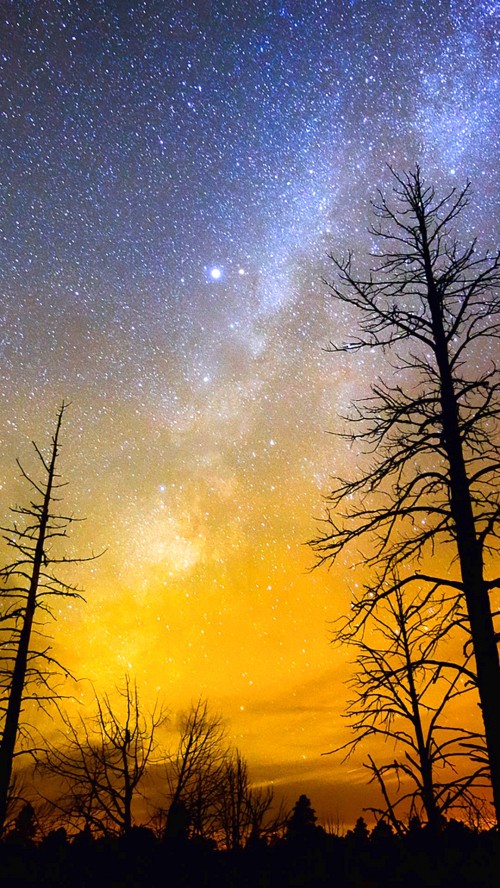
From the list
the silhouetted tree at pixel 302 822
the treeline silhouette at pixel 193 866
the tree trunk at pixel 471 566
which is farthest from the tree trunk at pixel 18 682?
the silhouetted tree at pixel 302 822

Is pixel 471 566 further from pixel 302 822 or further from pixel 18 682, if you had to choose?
pixel 302 822

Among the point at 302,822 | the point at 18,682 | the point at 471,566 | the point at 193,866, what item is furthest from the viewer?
the point at 302,822

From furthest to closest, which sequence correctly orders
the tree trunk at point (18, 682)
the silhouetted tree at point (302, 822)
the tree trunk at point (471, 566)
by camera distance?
the silhouetted tree at point (302, 822) → the tree trunk at point (18, 682) → the tree trunk at point (471, 566)

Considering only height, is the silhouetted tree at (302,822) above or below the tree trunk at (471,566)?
below

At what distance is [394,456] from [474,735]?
3.28 metres

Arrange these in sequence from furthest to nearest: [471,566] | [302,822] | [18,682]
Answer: [302,822]
[18,682]
[471,566]

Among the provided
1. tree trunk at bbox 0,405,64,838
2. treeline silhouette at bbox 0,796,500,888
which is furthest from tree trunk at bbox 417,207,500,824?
tree trunk at bbox 0,405,64,838

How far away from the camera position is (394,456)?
723 cm

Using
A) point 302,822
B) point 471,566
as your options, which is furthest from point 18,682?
point 302,822

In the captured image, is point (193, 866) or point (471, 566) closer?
point (471, 566)

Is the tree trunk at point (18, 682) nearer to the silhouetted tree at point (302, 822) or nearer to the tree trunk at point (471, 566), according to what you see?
the tree trunk at point (471, 566)

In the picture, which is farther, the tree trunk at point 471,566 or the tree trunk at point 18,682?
the tree trunk at point 18,682

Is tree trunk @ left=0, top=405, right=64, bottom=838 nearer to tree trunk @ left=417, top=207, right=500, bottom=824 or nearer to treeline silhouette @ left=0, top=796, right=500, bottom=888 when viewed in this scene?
treeline silhouette @ left=0, top=796, right=500, bottom=888

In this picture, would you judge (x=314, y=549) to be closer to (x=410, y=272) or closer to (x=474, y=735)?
(x=474, y=735)
